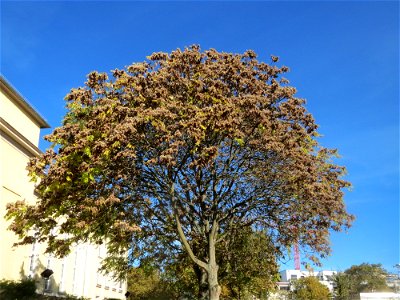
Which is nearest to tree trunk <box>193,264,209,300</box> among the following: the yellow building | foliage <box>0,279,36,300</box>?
the yellow building

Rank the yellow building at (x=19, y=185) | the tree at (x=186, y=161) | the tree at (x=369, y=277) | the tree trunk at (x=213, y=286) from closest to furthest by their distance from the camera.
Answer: the tree at (x=186, y=161), the tree trunk at (x=213, y=286), the yellow building at (x=19, y=185), the tree at (x=369, y=277)

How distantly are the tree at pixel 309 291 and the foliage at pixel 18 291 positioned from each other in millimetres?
52616

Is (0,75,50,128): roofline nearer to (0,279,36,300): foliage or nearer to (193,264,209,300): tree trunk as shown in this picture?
(0,279,36,300): foliage

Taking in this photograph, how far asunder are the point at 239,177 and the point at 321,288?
2327 inches

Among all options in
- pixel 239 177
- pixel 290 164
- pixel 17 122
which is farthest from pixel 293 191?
pixel 17 122

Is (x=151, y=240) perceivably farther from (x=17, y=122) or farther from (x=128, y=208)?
(x=17, y=122)

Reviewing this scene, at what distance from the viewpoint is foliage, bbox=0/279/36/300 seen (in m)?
15.9

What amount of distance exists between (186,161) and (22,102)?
1439 centimetres

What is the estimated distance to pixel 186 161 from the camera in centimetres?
1546

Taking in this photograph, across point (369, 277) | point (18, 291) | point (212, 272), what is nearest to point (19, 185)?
point (18, 291)

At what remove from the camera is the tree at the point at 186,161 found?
1283 centimetres

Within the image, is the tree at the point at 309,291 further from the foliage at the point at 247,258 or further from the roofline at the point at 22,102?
the roofline at the point at 22,102

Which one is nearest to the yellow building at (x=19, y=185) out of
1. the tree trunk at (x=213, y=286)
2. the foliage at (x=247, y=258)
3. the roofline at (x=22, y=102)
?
the roofline at (x=22, y=102)

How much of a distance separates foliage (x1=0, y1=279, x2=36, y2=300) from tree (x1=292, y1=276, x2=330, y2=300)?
5262cm
